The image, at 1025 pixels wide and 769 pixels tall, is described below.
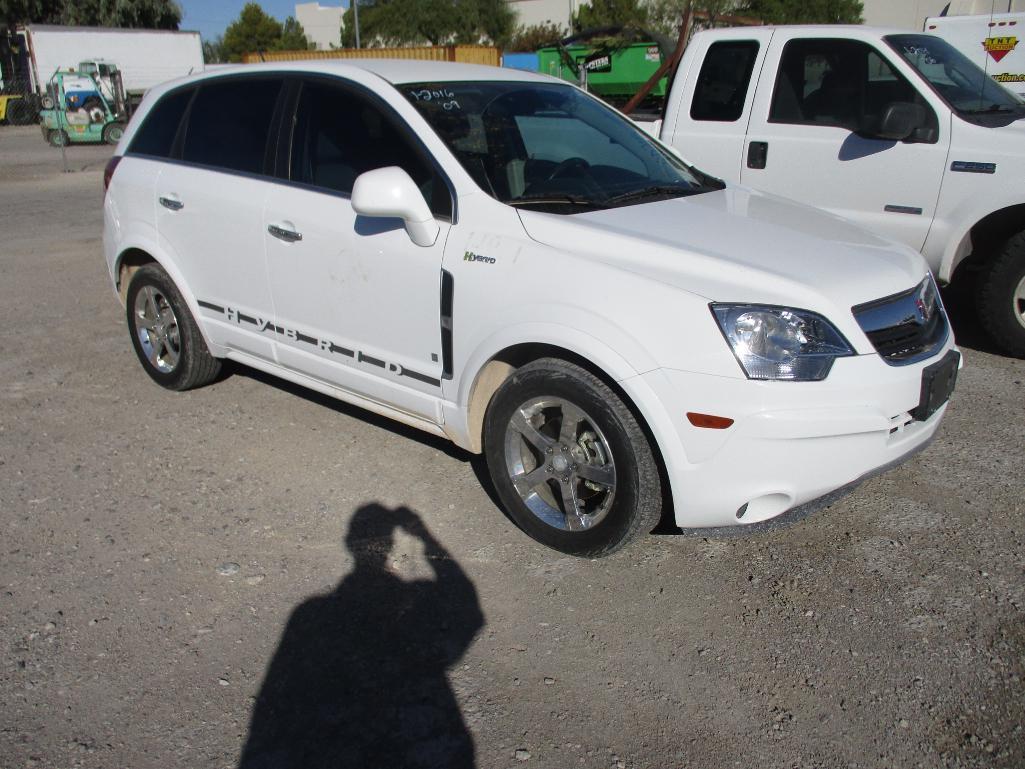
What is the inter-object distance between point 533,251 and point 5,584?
2.40m

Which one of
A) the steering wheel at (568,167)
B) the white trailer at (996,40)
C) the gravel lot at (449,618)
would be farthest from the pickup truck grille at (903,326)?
the white trailer at (996,40)

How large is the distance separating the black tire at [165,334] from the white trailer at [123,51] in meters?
28.0

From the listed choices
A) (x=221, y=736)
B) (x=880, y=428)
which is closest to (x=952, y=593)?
(x=880, y=428)

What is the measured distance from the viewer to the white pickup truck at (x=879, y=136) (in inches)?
221

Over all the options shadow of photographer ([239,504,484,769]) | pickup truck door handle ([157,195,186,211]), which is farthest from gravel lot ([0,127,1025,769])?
pickup truck door handle ([157,195,186,211])

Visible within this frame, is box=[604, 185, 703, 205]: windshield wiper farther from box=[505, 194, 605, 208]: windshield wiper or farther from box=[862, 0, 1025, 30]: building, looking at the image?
box=[862, 0, 1025, 30]: building

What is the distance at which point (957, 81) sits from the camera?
6062 millimetres

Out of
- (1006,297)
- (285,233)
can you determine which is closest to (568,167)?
(285,233)

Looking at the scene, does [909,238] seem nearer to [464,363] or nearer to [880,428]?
[880,428]

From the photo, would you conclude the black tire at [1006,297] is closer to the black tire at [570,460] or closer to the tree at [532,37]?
the black tire at [570,460]

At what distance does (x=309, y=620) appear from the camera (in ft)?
10.7

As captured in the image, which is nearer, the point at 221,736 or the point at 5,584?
the point at 221,736

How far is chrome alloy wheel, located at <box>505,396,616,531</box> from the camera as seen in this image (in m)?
3.42

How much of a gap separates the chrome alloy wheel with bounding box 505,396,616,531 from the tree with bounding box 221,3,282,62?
2578 inches
